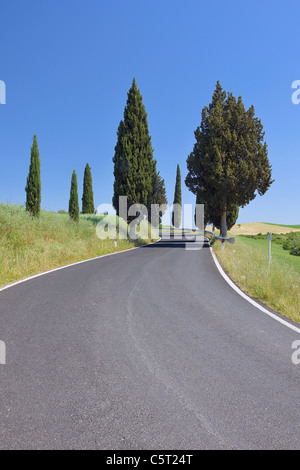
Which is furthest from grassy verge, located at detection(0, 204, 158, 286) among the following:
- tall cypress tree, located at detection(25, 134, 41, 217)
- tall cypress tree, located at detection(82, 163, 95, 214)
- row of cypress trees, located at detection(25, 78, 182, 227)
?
tall cypress tree, located at detection(82, 163, 95, 214)

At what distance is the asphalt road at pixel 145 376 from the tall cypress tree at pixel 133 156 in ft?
69.9

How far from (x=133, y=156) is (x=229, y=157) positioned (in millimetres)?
8689

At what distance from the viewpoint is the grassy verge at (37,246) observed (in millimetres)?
10820

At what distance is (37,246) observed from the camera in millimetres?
14062

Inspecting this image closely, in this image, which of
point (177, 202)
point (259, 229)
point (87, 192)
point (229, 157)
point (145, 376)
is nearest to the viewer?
point (145, 376)

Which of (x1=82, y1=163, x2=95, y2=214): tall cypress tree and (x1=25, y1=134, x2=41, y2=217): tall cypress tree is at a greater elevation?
(x1=82, y1=163, x2=95, y2=214): tall cypress tree

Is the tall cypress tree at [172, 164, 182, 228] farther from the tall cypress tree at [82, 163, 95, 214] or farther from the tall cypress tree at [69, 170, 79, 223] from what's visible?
the tall cypress tree at [69, 170, 79, 223]

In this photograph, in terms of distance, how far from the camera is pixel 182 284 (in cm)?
877

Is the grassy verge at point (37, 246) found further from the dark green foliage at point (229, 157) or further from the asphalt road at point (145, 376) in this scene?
the dark green foliage at point (229, 157)

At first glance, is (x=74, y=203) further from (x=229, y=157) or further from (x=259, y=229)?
(x=259, y=229)

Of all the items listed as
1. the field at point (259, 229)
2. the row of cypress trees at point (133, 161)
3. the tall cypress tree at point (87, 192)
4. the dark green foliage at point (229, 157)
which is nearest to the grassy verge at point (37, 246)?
the row of cypress trees at point (133, 161)

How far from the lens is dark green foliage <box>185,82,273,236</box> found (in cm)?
2572

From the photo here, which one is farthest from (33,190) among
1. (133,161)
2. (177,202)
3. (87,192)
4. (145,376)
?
(177,202)

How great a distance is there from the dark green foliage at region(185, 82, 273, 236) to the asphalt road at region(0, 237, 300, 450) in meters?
20.9
